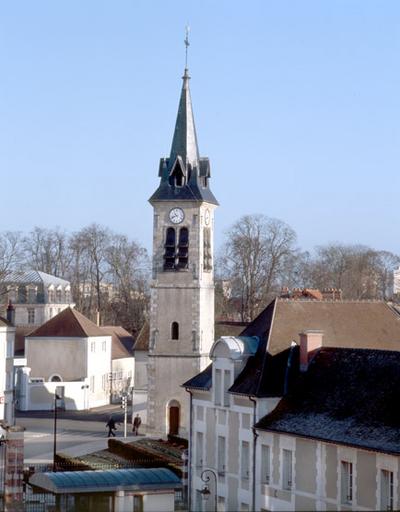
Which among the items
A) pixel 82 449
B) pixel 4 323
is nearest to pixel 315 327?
pixel 82 449

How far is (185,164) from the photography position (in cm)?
5284

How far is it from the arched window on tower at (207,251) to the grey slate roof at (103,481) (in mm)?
21380

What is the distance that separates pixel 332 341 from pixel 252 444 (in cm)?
575

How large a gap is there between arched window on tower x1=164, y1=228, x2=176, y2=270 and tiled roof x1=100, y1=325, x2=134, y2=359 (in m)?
21.2

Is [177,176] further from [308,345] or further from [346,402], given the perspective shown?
[346,402]

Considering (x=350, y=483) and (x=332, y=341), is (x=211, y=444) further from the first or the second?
(x=350, y=483)

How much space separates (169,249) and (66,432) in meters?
10.2

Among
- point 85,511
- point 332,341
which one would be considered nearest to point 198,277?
point 332,341

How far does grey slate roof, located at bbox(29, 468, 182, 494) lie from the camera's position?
99.7 ft

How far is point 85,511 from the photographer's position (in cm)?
3017

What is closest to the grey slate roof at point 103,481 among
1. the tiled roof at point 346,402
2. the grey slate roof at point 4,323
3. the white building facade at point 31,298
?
the tiled roof at point 346,402

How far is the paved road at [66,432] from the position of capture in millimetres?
46750

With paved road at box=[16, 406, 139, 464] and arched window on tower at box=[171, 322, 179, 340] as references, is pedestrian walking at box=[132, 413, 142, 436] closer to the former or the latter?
paved road at box=[16, 406, 139, 464]

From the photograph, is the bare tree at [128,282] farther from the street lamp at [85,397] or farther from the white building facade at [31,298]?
the street lamp at [85,397]
